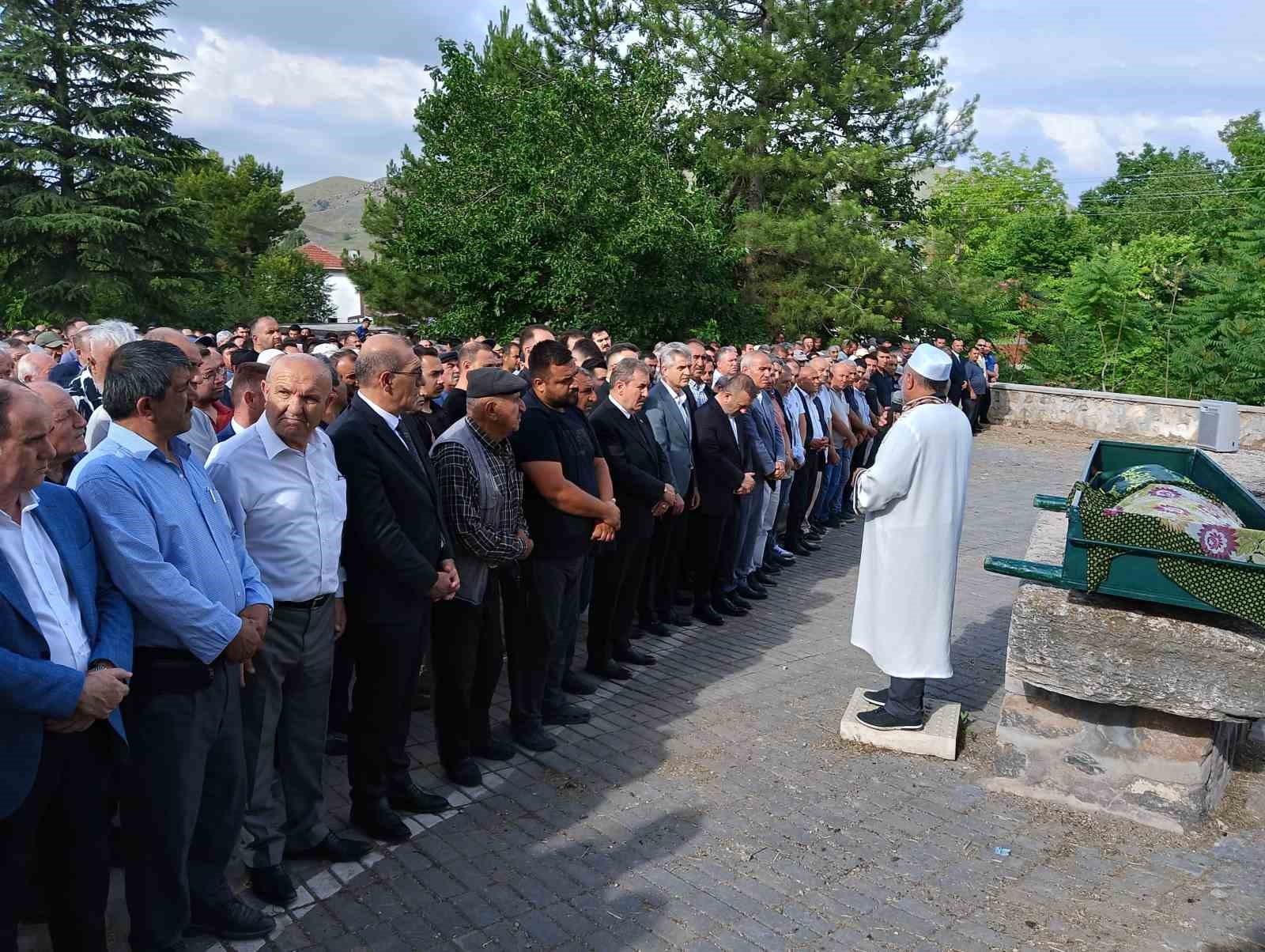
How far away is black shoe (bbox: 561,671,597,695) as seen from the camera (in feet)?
19.2

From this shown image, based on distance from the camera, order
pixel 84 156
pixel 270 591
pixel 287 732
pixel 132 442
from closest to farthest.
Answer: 1. pixel 132 442
2. pixel 270 591
3. pixel 287 732
4. pixel 84 156

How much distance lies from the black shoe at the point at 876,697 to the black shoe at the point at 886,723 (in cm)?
13

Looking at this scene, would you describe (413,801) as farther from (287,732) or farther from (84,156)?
(84,156)

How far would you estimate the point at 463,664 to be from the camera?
14.8ft

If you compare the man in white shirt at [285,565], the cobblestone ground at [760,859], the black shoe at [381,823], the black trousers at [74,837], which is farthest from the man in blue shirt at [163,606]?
the black shoe at [381,823]

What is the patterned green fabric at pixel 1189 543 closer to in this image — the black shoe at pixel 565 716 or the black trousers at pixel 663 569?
the black shoe at pixel 565 716

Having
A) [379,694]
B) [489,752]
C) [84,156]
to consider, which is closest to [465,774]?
[489,752]

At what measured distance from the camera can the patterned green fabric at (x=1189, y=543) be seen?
4051mm

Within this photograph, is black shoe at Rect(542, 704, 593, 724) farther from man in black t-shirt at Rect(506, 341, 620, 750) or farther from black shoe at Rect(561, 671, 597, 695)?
black shoe at Rect(561, 671, 597, 695)

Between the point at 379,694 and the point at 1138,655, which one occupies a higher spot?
the point at 1138,655

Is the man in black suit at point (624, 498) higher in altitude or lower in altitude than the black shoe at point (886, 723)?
higher

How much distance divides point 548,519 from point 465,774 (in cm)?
134

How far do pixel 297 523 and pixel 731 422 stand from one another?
4382 mm

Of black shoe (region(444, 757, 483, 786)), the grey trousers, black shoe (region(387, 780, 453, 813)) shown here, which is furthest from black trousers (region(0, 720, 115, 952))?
black shoe (region(444, 757, 483, 786))
